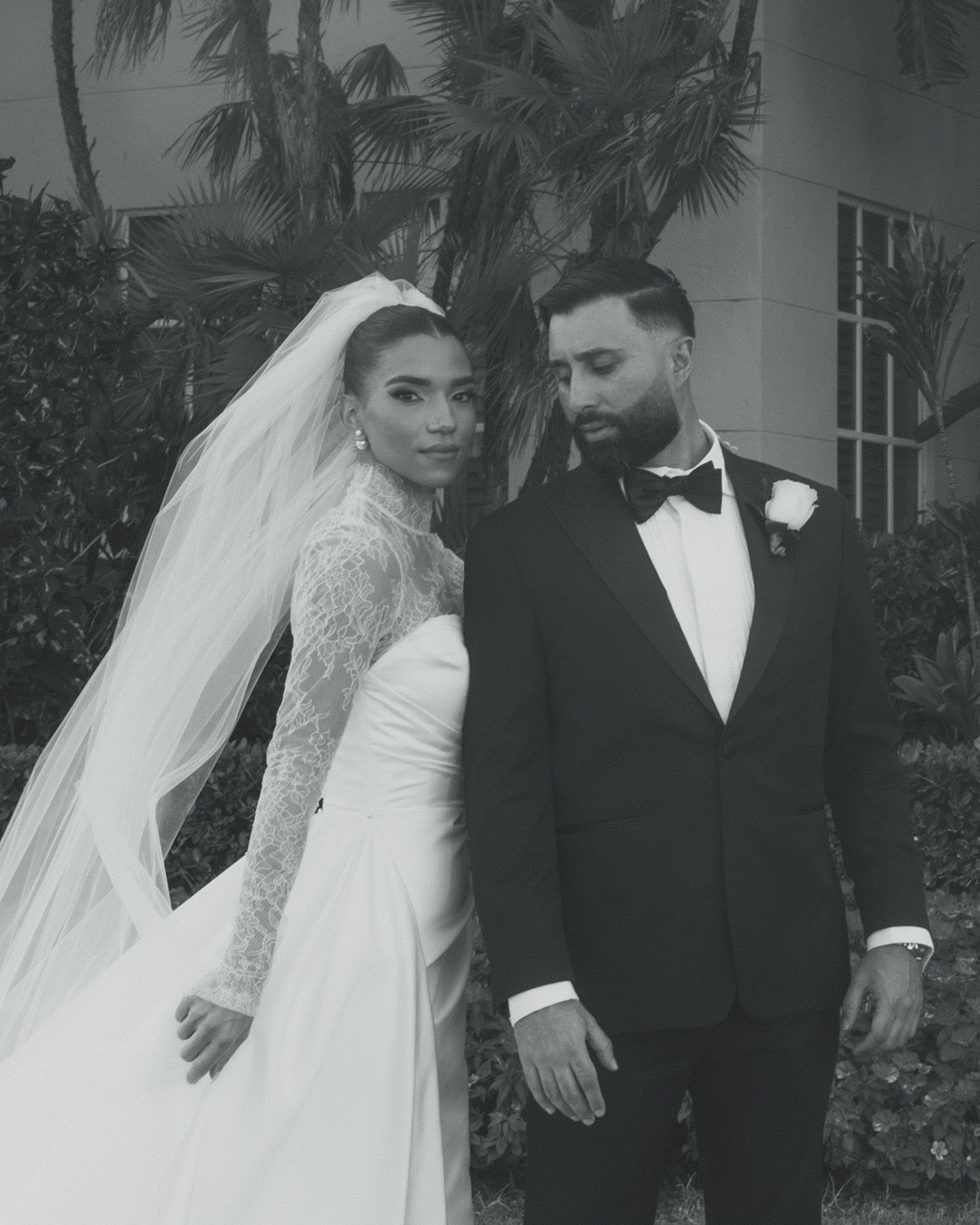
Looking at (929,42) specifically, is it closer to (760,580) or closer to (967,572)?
(967,572)

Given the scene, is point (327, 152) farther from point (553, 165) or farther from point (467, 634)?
point (467, 634)

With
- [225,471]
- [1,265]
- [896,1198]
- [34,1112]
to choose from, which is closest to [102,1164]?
[34,1112]

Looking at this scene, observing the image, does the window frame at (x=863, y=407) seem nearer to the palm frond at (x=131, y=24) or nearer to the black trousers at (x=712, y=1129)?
the palm frond at (x=131, y=24)

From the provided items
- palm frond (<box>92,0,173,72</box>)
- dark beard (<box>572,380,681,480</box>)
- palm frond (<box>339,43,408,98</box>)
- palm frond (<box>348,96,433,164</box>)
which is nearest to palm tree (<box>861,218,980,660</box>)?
palm frond (<box>348,96,433,164</box>)

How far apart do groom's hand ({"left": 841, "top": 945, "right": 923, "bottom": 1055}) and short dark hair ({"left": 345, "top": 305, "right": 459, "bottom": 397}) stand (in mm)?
1380

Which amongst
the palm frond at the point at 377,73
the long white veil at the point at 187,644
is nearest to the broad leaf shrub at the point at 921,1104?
the long white veil at the point at 187,644

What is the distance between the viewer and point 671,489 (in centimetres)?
275

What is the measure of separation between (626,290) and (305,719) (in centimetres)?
91

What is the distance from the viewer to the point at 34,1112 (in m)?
2.87

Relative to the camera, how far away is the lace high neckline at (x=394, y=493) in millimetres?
2994

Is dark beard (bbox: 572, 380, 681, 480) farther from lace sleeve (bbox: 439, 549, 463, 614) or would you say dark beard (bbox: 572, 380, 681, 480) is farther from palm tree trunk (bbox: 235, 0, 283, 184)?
palm tree trunk (bbox: 235, 0, 283, 184)

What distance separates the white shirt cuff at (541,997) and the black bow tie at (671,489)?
0.79 m

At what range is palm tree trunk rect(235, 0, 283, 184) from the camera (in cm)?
746

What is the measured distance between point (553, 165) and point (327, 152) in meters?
1.12
